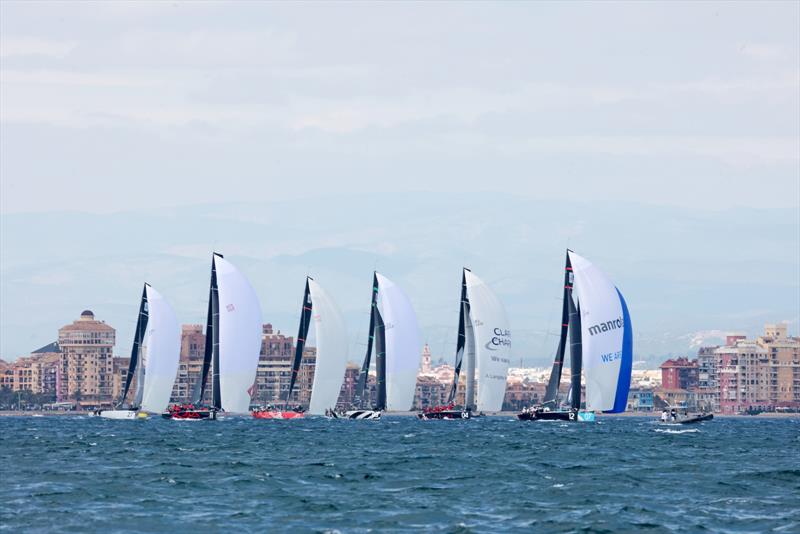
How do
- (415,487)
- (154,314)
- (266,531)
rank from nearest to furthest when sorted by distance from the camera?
(266,531) < (415,487) < (154,314)

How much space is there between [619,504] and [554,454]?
3024 centimetres

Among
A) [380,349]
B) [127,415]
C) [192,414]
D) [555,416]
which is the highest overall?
[380,349]

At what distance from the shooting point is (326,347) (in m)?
152

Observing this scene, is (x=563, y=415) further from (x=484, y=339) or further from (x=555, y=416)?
(x=484, y=339)

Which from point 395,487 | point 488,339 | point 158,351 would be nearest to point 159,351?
point 158,351

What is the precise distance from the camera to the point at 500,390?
157m

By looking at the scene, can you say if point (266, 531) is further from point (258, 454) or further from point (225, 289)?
point (225, 289)

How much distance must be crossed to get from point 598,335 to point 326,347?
3002 centimetres

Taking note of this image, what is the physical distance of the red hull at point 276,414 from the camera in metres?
171

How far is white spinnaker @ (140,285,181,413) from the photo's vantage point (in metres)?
150

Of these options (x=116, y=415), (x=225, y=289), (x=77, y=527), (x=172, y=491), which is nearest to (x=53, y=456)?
(x=172, y=491)

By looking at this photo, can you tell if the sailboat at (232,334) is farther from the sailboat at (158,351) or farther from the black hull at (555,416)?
the black hull at (555,416)

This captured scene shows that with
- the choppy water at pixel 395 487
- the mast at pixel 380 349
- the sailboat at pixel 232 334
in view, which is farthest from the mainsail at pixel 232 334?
the choppy water at pixel 395 487

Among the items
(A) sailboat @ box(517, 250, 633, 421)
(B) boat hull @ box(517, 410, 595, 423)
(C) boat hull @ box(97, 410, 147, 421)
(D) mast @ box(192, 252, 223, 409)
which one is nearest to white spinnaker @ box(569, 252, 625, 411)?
(A) sailboat @ box(517, 250, 633, 421)
